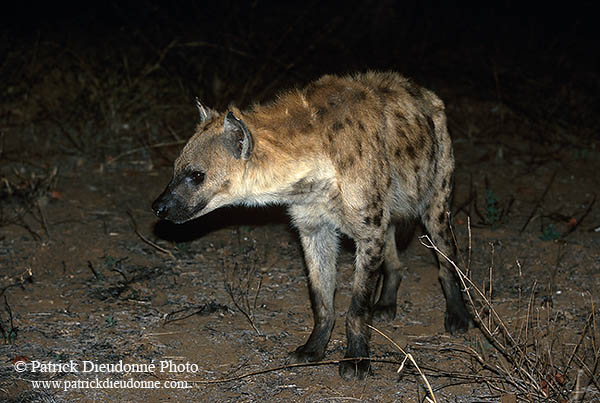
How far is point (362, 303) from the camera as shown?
266cm

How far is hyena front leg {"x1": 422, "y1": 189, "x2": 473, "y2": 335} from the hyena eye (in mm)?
921

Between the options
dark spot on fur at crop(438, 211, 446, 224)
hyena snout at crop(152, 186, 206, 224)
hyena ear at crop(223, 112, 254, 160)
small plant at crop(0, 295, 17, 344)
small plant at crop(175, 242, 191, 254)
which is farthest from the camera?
small plant at crop(175, 242, 191, 254)

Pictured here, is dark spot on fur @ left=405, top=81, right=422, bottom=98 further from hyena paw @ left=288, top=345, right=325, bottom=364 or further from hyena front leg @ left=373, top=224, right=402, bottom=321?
hyena paw @ left=288, top=345, right=325, bottom=364

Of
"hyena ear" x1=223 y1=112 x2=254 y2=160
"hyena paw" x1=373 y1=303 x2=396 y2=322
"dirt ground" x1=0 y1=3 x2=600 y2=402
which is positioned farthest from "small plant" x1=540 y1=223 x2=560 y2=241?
"hyena ear" x1=223 y1=112 x2=254 y2=160

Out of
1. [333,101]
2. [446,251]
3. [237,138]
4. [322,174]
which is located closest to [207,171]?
[237,138]

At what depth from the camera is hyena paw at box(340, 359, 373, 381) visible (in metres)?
2.59

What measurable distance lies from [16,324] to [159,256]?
790mm

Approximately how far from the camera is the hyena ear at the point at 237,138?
2.51m

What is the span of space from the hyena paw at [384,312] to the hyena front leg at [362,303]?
389mm

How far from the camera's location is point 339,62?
6.08 metres

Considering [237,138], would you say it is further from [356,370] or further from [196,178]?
[356,370]

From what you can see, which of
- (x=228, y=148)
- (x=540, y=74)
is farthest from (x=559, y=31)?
(x=228, y=148)

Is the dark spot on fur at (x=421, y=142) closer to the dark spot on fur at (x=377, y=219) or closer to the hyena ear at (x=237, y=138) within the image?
the dark spot on fur at (x=377, y=219)

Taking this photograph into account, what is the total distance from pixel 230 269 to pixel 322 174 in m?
1.00
